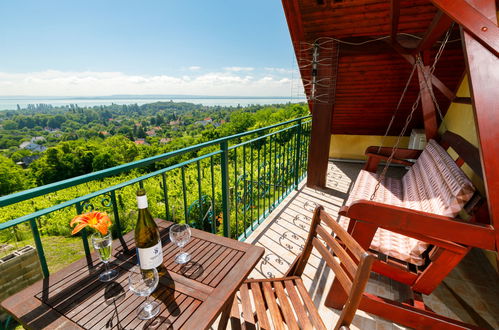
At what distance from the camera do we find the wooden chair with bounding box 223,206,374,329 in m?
0.95

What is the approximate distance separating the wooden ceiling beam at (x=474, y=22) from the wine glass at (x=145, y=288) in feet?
6.31

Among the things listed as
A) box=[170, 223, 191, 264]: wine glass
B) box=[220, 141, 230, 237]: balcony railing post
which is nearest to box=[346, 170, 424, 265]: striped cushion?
box=[220, 141, 230, 237]: balcony railing post

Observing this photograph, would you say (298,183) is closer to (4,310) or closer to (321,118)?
(321,118)

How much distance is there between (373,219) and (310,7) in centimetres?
272

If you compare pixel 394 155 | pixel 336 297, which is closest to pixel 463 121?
pixel 394 155

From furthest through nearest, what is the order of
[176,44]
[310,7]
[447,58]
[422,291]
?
[176,44]
[447,58]
[310,7]
[422,291]

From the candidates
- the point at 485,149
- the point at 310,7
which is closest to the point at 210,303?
the point at 485,149

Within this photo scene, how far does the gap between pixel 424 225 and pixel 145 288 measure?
5.04ft

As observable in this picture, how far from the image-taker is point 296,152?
13.6 feet

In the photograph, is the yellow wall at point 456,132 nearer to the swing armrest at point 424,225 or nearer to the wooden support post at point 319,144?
the swing armrest at point 424,225

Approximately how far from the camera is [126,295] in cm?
93

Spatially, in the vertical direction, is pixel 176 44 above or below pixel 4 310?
above

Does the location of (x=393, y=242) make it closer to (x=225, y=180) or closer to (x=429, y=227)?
(x=429, y=227)

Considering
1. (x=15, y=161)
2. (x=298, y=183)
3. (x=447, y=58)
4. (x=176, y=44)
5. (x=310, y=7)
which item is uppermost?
(x=176, y=44)
